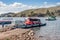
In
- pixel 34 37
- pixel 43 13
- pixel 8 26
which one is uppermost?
pixel 43 13

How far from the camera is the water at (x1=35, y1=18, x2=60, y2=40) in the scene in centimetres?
284

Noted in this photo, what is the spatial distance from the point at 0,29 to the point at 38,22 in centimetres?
71

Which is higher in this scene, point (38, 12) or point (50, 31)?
point (38, 12)

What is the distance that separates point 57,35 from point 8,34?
0.87m

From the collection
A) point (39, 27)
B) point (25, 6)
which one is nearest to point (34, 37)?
point (39, 27)

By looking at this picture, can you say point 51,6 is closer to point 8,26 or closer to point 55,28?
point 55,28

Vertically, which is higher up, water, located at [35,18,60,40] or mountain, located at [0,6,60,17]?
mountain, located at [0,6,60,17]

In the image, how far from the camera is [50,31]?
9.46 feet

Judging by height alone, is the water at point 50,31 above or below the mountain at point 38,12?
below

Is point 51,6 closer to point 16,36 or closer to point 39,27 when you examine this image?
point 39,27

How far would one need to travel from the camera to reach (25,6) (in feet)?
9.66

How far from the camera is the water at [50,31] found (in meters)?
2.84

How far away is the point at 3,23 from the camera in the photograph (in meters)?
2.95

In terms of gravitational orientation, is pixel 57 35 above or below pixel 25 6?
below
